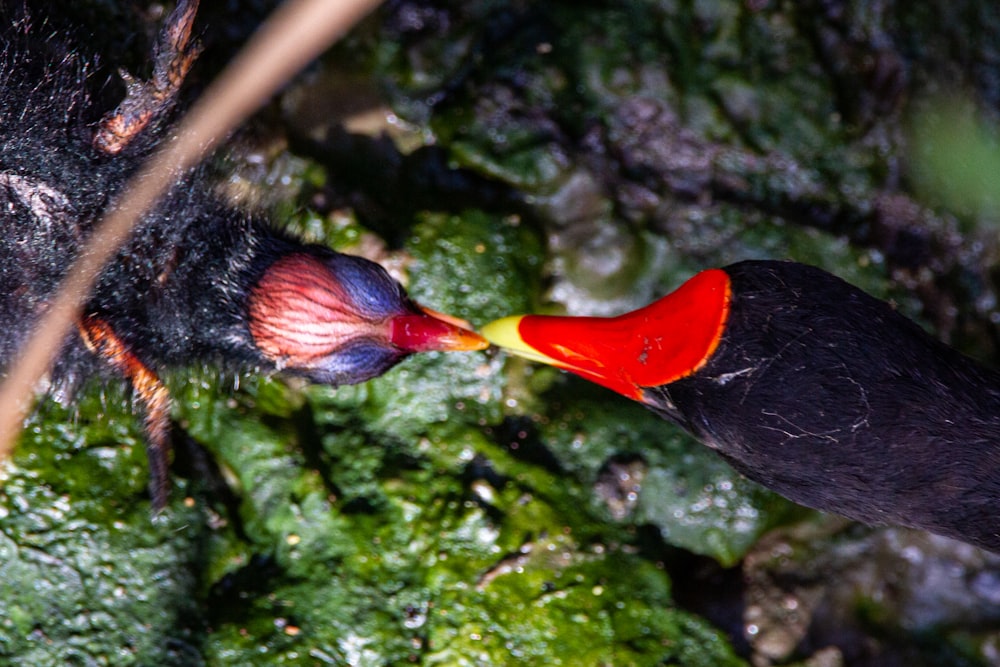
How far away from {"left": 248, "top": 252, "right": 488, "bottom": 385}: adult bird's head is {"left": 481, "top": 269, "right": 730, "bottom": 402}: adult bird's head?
20cm

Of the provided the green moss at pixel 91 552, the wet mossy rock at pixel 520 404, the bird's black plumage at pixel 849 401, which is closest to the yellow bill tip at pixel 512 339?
the bird's black plumage at pixel 849 401

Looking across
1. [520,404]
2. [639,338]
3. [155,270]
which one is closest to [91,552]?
[155,270]

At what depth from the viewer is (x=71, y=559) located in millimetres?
2596

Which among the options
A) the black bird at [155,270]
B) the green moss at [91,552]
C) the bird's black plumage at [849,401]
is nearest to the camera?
the bird's black plumage at [849,401]

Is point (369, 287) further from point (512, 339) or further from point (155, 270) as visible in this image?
point (155, 270)

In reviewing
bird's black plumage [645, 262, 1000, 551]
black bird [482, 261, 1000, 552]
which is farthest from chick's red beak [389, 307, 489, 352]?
bird's black plumage [645, 262, 1000, 551]

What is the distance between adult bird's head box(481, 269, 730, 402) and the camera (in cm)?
200

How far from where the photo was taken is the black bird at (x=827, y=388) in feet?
6.42

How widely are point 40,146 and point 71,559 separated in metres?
1.28

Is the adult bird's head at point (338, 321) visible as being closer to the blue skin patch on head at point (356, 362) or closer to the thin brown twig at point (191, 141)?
the blue skin patch on head at point (356, 362)

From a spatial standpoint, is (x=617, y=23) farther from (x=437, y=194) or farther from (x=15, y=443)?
(x=15, y=443)

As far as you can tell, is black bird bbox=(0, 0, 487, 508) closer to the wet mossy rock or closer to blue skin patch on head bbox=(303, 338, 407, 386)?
blue skin patch on head bbox=(303, 338, 407, 386)

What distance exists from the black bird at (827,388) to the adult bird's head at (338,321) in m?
0.50

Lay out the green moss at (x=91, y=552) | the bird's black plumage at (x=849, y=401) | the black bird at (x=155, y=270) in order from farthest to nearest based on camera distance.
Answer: the green moss at (x=91, y=552) → the black bird at (x=155, y=270) → the bird's black plumage at (x=849, y=401)
